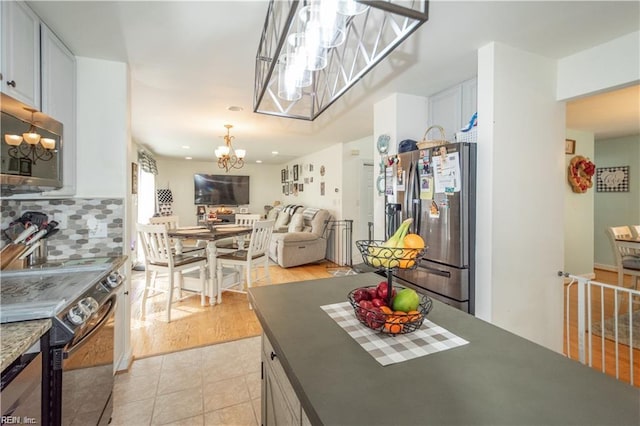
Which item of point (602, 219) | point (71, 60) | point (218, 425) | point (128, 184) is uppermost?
point (71, 60)

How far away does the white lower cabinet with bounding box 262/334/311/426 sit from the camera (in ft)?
2.77

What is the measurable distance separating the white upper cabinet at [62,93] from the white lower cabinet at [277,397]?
173 centimetres

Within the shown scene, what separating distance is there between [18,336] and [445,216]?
2.24 meters

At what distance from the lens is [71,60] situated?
79.4 inches

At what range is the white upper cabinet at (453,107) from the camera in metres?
2.51

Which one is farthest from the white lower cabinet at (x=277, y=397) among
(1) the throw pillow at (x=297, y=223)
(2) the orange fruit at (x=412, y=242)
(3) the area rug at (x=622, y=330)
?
(1) the throw pillow at (x=297, y=223)

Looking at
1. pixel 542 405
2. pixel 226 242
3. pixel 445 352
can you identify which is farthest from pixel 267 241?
pixel 542 405

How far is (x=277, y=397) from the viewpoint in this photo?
1.06 m

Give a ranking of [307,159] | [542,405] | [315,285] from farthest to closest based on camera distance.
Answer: [307,159], [315,285], [542,405]

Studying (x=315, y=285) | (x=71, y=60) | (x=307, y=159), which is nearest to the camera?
(x=315, y=285)

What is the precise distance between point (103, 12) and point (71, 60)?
65 cm

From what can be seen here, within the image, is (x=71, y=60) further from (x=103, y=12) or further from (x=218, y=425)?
(x=218, y=425)

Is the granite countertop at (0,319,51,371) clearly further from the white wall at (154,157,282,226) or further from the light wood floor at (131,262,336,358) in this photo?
the white wall at (154,157,282,226)

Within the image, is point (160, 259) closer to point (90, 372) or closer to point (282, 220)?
point (90, 372)
